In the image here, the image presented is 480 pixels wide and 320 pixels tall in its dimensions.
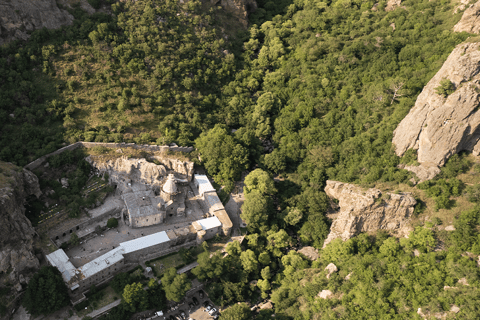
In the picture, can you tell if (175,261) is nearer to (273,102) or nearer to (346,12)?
(273,102)

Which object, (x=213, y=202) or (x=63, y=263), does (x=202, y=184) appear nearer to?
(x=213, y=202)

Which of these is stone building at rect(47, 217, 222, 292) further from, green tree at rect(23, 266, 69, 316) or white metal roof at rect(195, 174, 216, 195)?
white metal roof at rect(195, 174, 216, 195)

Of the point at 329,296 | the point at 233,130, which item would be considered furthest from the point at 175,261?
the point at 233,130

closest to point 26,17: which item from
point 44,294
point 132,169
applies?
point 132,169

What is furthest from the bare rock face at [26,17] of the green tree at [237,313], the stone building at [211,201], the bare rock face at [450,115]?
the bare rock face at [450,115]

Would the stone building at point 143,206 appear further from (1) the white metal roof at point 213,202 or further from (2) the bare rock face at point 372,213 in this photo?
(2) the bare rock face at point 372,213
